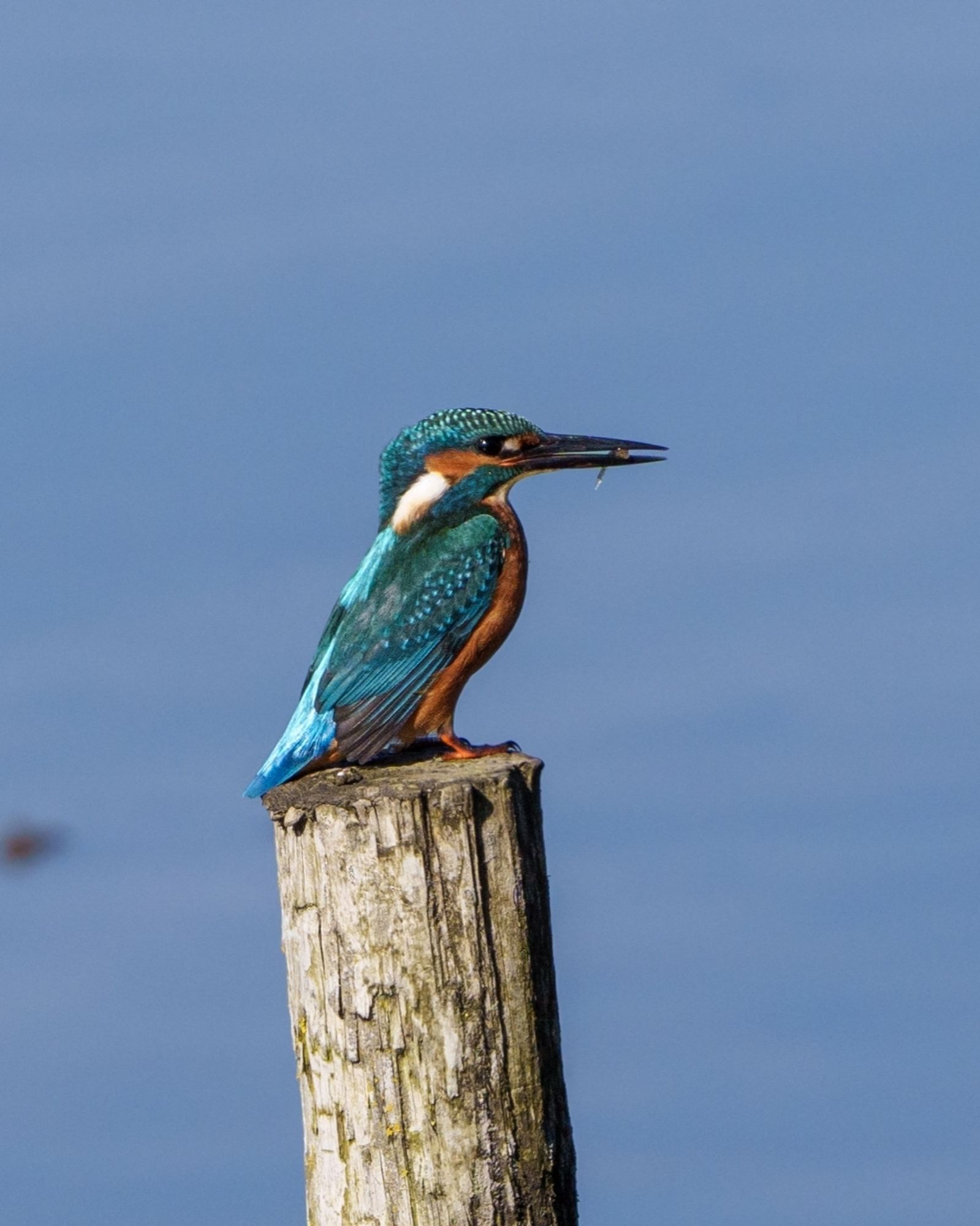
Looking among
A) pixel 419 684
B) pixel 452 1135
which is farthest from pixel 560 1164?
pixel 419 684

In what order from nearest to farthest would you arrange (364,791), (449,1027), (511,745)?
(449,1027), (364,791), (511,745)

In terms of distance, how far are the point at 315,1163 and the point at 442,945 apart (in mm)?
673

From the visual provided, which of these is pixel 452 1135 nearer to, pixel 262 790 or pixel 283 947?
pixel 283 947

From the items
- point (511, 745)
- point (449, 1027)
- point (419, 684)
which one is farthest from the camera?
point (419, 684)

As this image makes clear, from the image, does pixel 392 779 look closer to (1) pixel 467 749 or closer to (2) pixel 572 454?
(1) pixel 467 749

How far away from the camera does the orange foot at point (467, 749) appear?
491 centimetres

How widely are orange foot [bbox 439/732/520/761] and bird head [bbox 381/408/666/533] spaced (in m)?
0.81

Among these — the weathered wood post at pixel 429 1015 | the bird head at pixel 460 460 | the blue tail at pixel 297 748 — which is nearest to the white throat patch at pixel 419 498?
the bird head at pixel 460 460

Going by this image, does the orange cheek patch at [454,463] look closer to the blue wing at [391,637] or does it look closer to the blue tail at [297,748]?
the blue wing at [391,637]

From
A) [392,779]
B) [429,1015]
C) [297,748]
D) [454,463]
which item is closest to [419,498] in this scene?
[454,463]

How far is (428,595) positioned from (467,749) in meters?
0.60

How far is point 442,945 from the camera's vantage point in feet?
13.0

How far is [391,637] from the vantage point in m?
5.45

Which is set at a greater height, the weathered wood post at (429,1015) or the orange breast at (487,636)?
the orange breast at (487,636)
